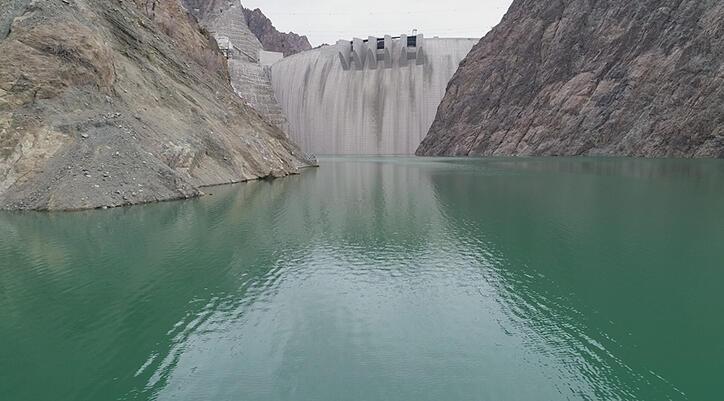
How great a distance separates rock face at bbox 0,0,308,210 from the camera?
16953 millimetres

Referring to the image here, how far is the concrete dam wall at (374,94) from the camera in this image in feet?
256

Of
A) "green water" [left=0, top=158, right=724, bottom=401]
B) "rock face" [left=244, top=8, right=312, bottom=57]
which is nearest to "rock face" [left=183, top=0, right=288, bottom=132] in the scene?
"rock face" [left=244, top=8, right=312, bottom=57]

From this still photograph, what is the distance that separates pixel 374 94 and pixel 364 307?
241 feet

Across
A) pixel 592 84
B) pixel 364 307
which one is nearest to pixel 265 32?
pixel 592 84

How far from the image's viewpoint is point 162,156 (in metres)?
20.6

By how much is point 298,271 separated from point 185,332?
130 inches

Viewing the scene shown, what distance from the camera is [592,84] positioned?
189 feet

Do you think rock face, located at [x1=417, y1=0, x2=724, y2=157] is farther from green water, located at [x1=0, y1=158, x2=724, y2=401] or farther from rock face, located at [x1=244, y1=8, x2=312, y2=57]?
rock face, located at [x1=244, y1=8, x2=312, y2=57]

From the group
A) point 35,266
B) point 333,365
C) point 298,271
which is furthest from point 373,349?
point 35,266

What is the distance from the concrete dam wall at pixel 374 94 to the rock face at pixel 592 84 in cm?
498

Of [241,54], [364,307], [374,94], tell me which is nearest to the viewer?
[364,307]

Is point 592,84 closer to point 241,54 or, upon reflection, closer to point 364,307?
point 241,54

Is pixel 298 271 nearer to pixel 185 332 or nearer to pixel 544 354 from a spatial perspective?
pixel 185 332

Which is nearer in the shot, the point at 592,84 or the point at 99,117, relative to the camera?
the point at 99,117
